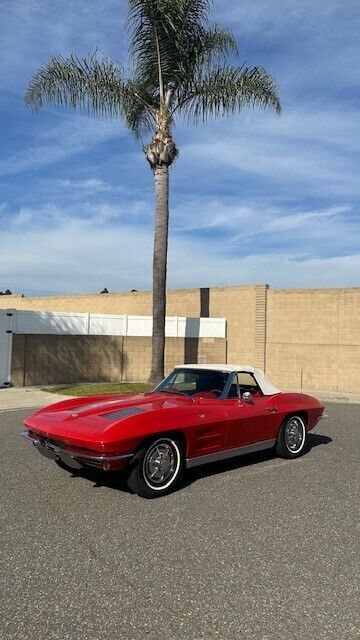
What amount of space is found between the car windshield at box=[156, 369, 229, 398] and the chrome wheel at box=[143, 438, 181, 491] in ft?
3.80

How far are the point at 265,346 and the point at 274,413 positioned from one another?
599 inches

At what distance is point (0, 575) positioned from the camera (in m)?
3.71

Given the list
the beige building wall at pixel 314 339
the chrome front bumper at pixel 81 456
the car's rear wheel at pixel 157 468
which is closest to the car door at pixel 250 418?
the car's rear wheel at pixel 157 468

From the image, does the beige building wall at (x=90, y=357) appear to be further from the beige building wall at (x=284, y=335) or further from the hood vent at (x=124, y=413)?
the hood vent at (x=124, y=413)

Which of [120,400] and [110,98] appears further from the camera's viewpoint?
[110,98]

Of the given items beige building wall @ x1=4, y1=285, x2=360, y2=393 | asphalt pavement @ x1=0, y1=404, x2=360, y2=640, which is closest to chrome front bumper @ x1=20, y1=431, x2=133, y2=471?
asphalt pavement @ x1=0, y1=404, x2=360, y2=640

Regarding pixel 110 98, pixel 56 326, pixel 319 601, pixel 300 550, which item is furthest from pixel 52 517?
pixel 110 98

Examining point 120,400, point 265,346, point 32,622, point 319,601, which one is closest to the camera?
point 32,622

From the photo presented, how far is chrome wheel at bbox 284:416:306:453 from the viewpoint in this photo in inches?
289

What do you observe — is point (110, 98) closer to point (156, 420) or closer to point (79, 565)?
point (156, 420)

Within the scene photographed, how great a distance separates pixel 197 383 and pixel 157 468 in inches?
61.3

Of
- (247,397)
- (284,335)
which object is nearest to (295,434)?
(247,397)

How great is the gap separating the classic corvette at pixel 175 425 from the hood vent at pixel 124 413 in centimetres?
1

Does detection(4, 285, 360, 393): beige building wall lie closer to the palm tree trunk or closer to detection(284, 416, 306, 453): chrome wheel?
the palm tree trunk
